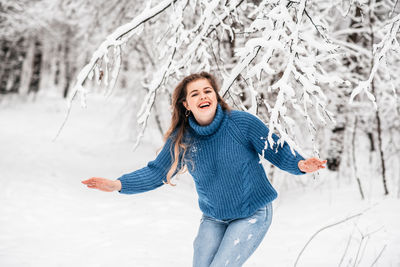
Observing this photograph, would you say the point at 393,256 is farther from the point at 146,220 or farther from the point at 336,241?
the point at 146,220

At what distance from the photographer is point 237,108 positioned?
254 cm

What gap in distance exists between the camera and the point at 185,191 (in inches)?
229

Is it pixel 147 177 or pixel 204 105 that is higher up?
pixel 204 105

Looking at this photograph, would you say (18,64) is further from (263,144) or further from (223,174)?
(263,144)

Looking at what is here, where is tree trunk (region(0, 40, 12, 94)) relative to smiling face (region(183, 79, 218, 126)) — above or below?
below

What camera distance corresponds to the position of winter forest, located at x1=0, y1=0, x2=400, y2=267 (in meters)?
1.82

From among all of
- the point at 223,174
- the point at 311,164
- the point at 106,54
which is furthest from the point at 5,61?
the point at 311,164

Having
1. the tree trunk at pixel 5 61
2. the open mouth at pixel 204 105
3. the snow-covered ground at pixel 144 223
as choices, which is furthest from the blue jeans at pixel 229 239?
the tree trunk at pixel 5 61

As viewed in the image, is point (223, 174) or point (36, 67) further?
point (36, 67)

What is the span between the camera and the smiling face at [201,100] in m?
1.81

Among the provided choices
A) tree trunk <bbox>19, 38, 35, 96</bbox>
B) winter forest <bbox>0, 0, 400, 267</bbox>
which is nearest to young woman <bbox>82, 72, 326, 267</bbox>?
winter forest <bbox>0, 0, 400, 267</bbox>

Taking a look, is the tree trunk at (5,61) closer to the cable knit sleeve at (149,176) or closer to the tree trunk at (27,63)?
the tree trunk at (27,63)

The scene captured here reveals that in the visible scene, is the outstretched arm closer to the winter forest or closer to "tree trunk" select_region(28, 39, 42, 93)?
the winter forest

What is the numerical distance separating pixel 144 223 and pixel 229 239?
2748 millimetres
